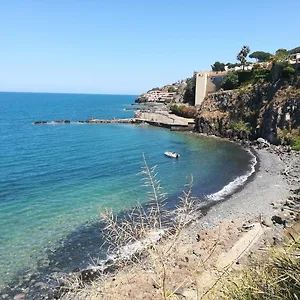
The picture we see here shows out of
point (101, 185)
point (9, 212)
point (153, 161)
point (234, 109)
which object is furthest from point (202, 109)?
point (9, 212)

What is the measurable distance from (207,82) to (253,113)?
27204 millimetres

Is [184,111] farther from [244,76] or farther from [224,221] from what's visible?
[224,221]

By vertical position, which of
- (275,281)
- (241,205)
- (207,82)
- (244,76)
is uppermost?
(244,76)

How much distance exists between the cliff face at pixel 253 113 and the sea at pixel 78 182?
18.1 ft

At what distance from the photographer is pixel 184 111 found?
9119 cm

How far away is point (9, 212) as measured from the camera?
26.4 metres

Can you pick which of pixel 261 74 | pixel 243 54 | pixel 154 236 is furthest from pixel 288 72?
pixel 154 236

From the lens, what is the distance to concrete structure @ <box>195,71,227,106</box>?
85.1 meters

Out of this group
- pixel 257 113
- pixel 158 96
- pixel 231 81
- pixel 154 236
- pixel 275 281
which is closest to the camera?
pixel 275 281

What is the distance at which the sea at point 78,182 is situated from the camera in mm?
20688

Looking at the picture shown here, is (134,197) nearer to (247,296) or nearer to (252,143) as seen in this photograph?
(247,296)

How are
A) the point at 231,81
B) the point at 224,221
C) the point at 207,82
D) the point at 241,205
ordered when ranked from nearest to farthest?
the point at 224,221, the point at 241,205, the point at 231,81, the point at 207,82

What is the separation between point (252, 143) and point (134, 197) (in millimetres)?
34581

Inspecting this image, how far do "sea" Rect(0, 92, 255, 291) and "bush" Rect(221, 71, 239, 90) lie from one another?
59.8 feet
